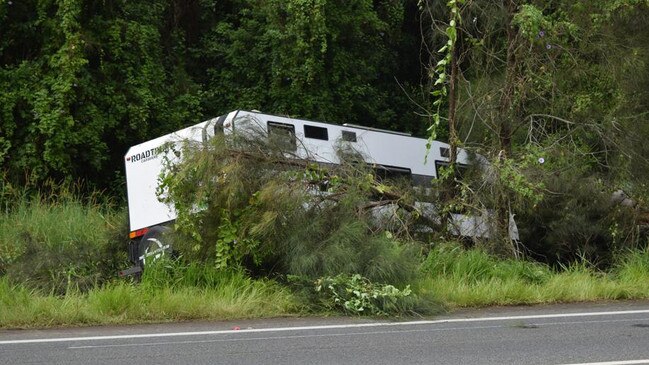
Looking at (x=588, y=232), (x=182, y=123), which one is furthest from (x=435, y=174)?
(x=182, y=123)

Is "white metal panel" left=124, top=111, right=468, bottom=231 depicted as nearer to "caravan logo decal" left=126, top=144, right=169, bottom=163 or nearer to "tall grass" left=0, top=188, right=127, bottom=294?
"caravan logo decal" left=126, top=144, right=169, bottom=163

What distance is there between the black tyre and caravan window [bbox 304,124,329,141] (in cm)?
267

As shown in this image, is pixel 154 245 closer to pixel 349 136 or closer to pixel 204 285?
pixel 204 285

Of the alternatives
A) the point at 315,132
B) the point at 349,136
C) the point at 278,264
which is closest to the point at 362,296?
the point at 278,264

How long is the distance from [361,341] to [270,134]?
15.2 feet

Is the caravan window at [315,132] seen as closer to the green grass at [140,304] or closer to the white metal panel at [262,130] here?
the white metal panel at [262,130]

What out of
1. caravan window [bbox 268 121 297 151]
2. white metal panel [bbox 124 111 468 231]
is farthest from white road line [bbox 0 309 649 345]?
white metal panel [bbox 124 111 468 231]

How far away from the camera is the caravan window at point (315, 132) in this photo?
14.6 m

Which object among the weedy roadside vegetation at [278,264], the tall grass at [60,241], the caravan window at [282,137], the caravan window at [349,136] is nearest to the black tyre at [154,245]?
the weedy roadside vegetation at [278,264]

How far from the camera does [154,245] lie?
13.5 meters

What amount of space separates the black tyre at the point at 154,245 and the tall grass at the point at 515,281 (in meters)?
3.44

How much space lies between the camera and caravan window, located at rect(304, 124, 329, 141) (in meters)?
14.6

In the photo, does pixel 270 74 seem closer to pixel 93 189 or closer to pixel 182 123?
pixel 182 123

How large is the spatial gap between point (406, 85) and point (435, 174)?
822 cm
